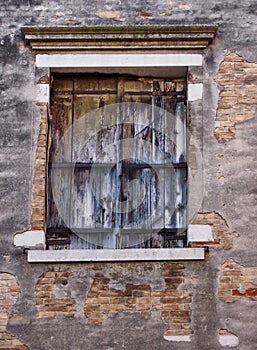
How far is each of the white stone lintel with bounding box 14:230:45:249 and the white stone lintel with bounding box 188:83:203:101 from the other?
2052 millimetres

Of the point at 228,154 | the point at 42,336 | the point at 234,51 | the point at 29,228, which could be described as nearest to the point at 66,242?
the point at 29,228

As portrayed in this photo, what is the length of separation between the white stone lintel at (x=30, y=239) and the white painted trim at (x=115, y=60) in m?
1.76

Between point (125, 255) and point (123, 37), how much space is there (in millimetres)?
2242

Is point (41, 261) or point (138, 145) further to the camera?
point (138, 145)

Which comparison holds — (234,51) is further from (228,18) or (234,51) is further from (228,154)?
(228,154)

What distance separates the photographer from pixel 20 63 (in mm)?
9266

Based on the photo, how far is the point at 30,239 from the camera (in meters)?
8.76

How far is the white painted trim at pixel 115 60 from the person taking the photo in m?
9.23

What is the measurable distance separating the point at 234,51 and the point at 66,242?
260 centimetres

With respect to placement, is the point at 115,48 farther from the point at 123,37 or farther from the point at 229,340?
the point at 229,340

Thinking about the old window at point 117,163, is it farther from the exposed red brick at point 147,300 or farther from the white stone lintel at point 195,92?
the exposed red brick at point 147,300

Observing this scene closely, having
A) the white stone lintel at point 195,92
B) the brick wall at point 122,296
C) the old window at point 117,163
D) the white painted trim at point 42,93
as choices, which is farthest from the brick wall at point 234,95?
the white painted trim at point 42,93

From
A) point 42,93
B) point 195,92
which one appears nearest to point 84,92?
point 42,93

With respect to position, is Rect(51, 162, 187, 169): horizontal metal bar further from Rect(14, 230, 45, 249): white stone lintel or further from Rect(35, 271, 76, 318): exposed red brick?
Rect(35, 271, 76, 318): exposed red brick
